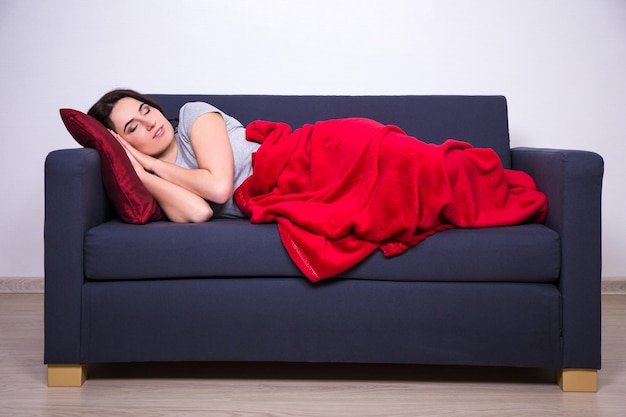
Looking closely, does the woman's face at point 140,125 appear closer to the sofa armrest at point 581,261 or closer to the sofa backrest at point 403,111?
the sofa backrest at point 403,111

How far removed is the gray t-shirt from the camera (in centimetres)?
239

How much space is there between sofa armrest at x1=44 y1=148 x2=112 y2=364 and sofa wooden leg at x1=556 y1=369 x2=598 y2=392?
1.38m

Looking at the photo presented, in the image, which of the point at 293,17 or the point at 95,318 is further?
the point at 293,17

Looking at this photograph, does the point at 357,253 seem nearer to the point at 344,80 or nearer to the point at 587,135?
the point at 344,80

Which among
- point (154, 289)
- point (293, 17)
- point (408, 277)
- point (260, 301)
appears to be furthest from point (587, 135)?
point (154, 289)

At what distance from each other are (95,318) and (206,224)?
1.35ft

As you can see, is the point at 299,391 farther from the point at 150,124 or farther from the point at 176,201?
the point at 150,124

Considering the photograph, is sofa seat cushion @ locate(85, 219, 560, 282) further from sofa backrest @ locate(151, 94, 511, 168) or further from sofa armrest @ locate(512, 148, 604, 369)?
sofa backrest @ locate(151, 94, 511, 168)

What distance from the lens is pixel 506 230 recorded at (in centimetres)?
204

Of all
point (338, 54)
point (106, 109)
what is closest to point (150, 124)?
point (106, 109)

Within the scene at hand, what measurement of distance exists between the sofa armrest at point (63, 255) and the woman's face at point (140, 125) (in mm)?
379

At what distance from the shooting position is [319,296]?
2.00 m

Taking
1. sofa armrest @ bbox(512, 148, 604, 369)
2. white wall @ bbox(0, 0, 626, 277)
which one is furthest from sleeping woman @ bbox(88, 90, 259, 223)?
sofa armrest @ bbox(512, 148, 604, 369)

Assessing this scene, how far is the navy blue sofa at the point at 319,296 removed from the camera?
198 centimetres
